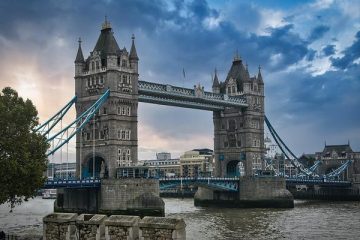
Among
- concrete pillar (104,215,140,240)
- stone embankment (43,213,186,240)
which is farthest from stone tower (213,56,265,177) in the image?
concrete pillar (104,215,140,240)

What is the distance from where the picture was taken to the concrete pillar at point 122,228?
27.3 meters

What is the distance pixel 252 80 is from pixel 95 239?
86011mm

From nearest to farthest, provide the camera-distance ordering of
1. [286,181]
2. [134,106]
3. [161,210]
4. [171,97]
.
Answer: [161,210] → [134,106] → [171,97] → [286,181]

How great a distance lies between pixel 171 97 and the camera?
92.2 meters

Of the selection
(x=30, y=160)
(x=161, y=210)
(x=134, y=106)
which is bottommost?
(x=161, y=210)

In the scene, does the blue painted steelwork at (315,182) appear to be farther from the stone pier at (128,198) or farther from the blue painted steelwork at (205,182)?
the stone pier at (128,198)

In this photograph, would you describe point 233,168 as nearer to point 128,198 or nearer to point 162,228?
point 128,198

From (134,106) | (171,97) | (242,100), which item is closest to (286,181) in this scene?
(242,100)

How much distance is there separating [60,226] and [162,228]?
246 inches

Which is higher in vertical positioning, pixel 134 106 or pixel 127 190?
pixel 134 106

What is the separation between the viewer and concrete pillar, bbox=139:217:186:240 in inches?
1046

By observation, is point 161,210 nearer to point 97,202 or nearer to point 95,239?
point 97,202

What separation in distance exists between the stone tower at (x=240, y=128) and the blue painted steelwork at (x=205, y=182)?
972 cm

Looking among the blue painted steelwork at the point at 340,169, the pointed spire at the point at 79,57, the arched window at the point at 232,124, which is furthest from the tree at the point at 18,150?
the blue painted steelwork at the point at 340,169
